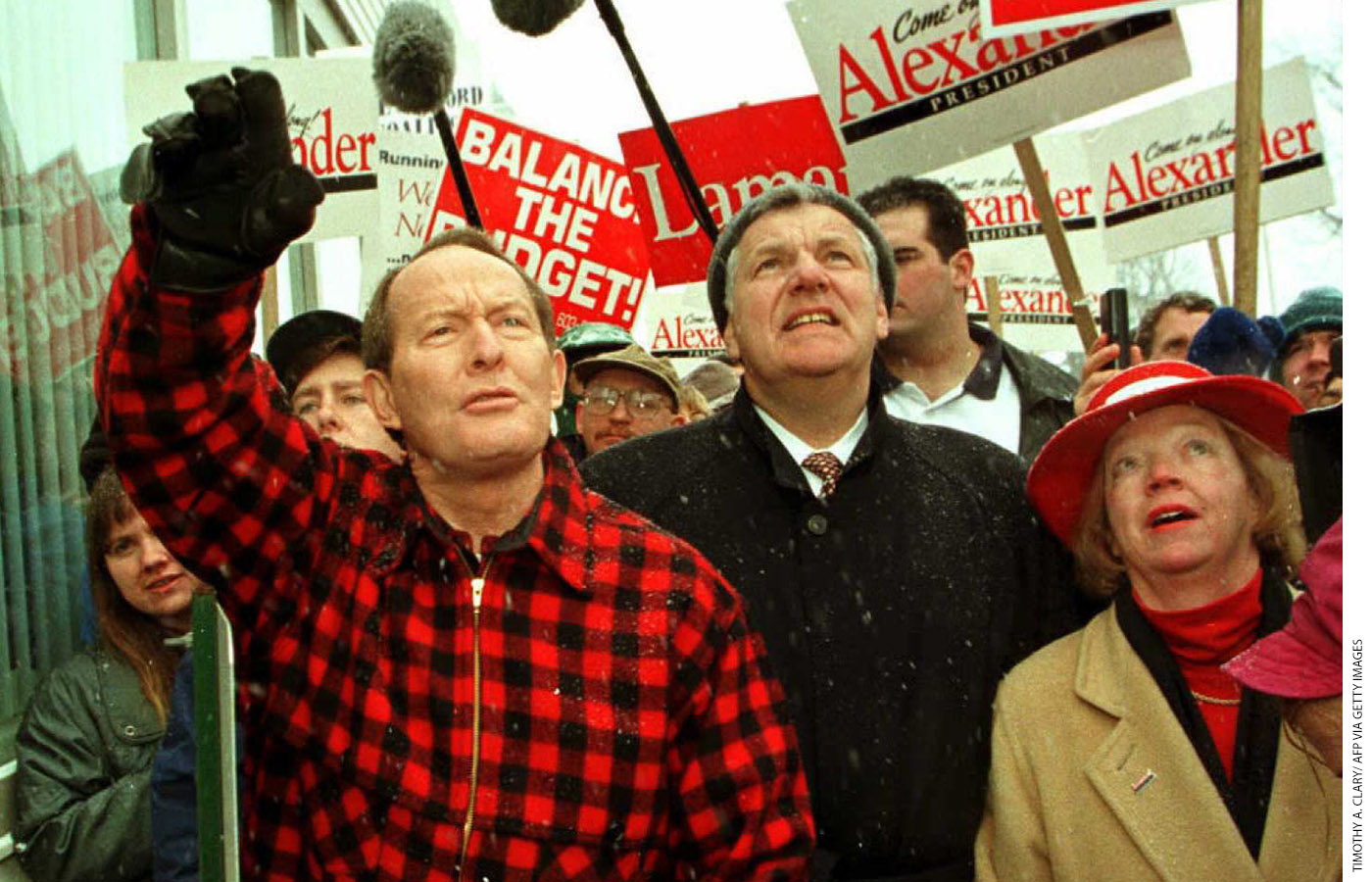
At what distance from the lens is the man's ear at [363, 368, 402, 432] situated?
2.35 meters

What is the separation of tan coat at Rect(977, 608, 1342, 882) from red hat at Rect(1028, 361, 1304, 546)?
24 cm

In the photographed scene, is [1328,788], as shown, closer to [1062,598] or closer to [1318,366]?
[1062,598]

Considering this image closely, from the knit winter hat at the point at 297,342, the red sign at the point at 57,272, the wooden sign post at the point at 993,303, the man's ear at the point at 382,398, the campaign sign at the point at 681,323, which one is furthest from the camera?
the campaign sign at the point at 681,323

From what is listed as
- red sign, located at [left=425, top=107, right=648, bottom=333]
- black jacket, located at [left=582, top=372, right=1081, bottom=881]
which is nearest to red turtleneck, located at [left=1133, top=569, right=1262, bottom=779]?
black jacket, located at [left=582, top=372, right=1081, bottom=881]

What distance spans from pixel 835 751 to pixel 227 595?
112 cm

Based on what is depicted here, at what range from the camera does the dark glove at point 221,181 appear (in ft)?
5.46

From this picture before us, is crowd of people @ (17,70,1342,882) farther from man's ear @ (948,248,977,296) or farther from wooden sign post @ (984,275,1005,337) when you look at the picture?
wooden sign post @ (984,275,1005,337)

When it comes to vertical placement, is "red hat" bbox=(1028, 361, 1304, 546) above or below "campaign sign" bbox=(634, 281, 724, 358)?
Result: below

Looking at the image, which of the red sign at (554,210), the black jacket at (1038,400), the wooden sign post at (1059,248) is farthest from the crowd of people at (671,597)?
the red sign at (554,210)

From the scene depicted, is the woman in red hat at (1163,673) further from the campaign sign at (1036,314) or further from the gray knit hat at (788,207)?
the campaign sign at (1036,314)

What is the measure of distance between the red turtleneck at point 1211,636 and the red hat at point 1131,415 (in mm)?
276

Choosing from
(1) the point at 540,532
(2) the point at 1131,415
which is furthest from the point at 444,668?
(2) the point at 1131,415

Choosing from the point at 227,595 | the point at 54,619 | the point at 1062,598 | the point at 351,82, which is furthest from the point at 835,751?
the point at 351,82

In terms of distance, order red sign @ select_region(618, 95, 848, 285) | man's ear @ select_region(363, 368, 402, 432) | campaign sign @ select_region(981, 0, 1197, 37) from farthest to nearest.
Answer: red sign @ select_region(618, 95, 848, 285), campaign sign @ select_region(981, 0, 1197, 37), man's ear @ select_region(363, 368, 402, 432)
